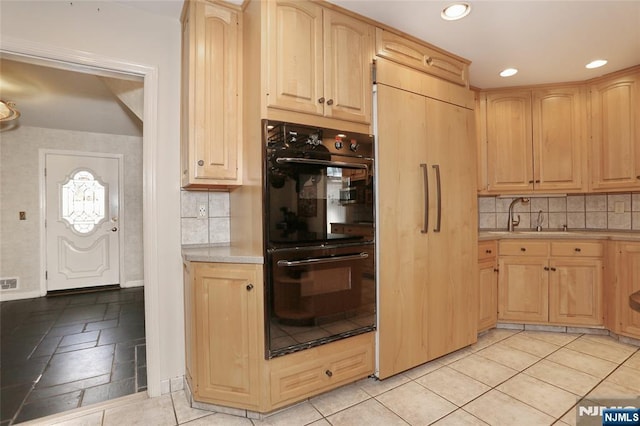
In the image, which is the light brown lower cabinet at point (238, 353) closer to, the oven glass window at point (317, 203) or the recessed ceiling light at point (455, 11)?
the oven glass window at point (317, 203)

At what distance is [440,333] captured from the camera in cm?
227

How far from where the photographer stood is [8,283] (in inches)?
163

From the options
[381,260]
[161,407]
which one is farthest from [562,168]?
[161,407]

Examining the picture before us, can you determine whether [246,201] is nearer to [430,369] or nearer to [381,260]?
[381,260]

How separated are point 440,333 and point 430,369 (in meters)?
0.27

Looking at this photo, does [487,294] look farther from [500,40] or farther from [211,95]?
[211,95]

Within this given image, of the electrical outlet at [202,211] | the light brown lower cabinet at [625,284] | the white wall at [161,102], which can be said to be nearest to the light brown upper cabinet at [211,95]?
the white wall at [161,102]

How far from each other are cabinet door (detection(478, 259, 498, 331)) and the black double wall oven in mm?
1402

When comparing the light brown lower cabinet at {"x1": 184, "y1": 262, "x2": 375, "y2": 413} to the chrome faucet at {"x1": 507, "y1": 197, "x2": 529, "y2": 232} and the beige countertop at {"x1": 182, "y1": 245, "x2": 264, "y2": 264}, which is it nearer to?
the beige countertop at {"x1": 182, "y1": 245, "x2": 264, "y2": 264}

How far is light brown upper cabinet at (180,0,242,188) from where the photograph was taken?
6.06 feet

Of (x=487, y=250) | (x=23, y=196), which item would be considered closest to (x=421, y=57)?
(x=487, y=250)

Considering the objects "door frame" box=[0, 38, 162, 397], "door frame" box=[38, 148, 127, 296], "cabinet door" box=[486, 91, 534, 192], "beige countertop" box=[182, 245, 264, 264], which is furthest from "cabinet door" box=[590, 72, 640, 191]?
"door frame" box=[38, 148, 127, 296]

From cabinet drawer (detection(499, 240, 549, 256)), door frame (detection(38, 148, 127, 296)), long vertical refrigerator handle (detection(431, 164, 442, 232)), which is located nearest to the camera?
long vertical refrigerator handle (detection(431, 164, 442, 232))

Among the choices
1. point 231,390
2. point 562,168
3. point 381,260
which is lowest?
point 231,390
